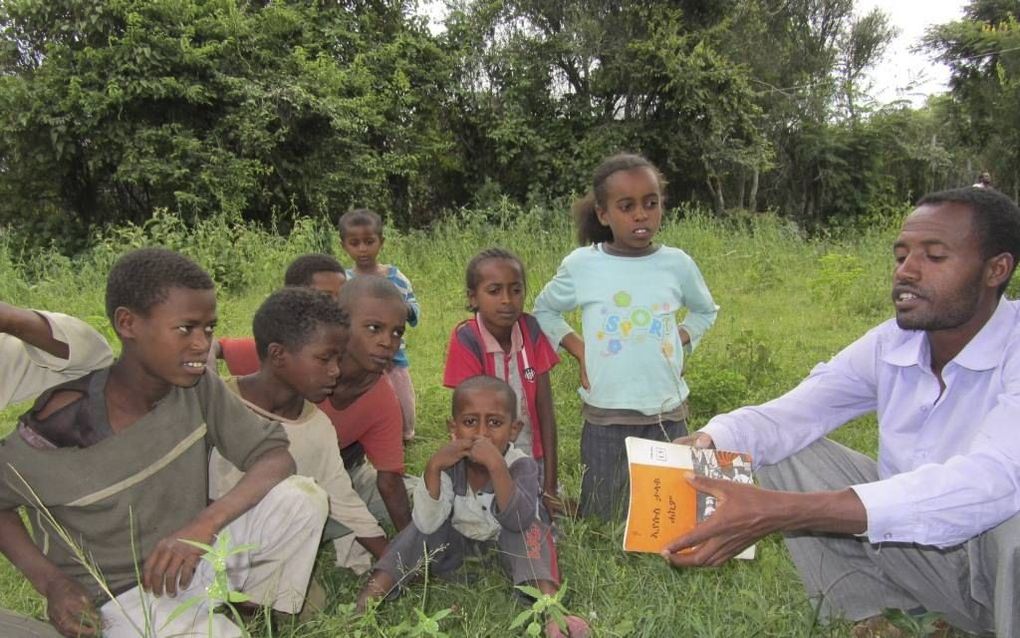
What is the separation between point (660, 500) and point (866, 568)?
2.90 ft

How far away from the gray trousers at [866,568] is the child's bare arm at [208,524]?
153cm

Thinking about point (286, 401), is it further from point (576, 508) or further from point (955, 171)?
point (955, 171)

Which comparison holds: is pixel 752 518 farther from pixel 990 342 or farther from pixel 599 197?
pixel 599 197

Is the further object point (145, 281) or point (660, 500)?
point (145, 281)

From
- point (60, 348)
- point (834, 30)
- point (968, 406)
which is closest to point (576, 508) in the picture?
point (968, 406)

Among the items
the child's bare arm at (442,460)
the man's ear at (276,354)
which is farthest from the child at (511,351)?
the man's ear at (276,354)

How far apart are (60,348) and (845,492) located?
211cm

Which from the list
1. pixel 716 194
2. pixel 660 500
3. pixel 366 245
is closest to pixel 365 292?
pixel 660 500

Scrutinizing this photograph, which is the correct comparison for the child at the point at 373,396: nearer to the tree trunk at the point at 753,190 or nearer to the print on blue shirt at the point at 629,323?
the print on blue shirt at the point at 629,323

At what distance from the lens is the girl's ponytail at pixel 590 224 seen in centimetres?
327

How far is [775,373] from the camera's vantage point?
4.70 meters

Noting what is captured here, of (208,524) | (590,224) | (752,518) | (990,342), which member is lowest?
(208,524)

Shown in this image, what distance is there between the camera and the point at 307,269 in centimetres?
378

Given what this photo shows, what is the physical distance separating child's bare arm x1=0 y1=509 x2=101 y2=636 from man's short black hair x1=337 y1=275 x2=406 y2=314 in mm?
1265
